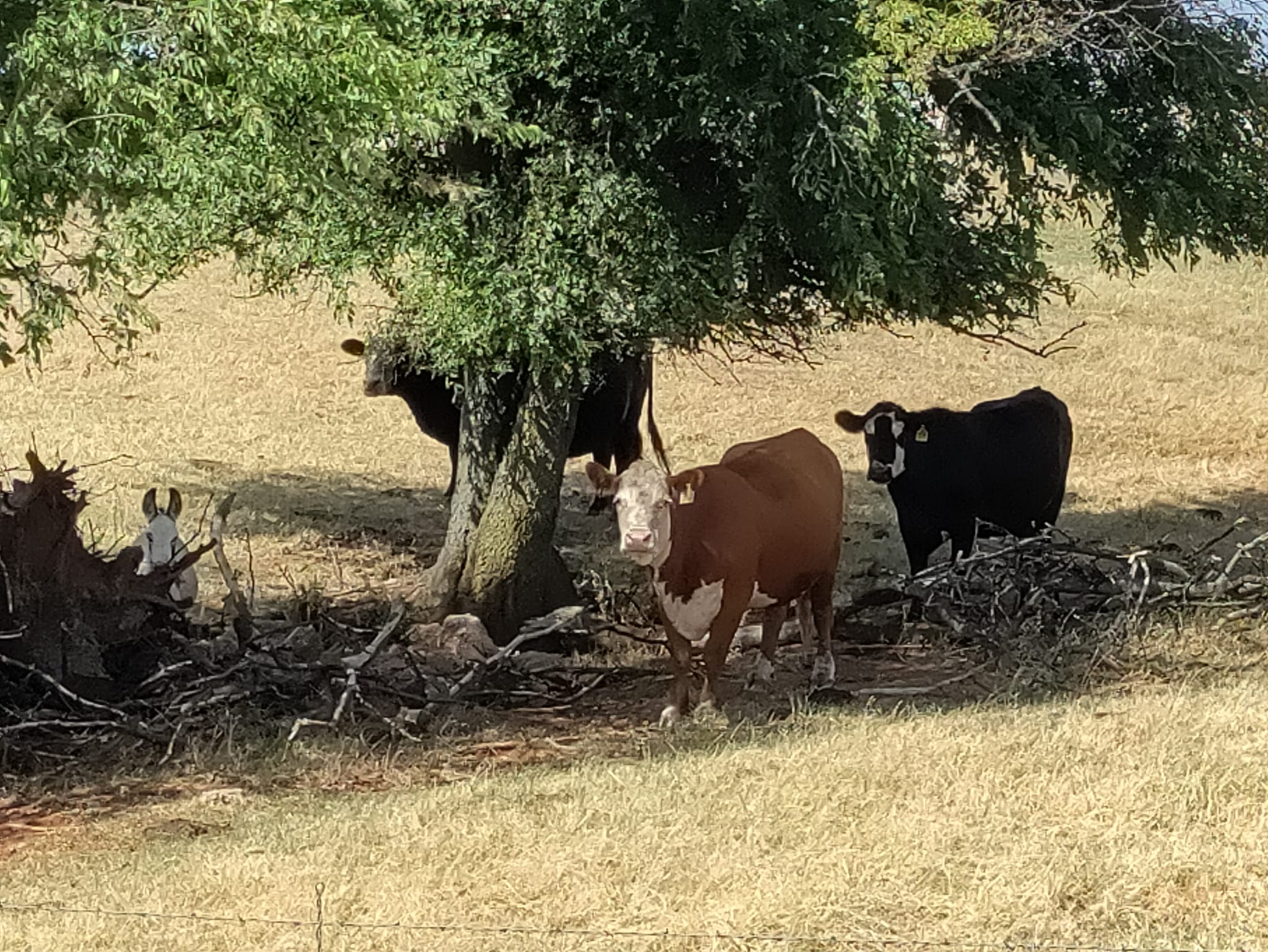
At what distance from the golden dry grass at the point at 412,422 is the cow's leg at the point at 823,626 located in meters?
3.20

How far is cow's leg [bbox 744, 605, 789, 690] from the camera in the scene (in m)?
10.8

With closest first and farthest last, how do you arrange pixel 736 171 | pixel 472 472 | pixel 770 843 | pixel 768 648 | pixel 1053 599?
1. pixel 770 843
2. pixel 736 171
3. pixel 768 648
4. pixel 1053 599
5. pixel 472 472

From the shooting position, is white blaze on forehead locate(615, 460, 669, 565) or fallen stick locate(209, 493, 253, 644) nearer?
white blaze on forehead locate(615, 460, 669, 565)

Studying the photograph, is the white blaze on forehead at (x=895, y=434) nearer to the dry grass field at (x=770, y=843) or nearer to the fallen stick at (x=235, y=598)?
the dry grass field at (x=770, y=843)

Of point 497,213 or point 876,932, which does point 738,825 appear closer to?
point 876,932

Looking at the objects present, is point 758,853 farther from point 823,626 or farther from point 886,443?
point 886,443

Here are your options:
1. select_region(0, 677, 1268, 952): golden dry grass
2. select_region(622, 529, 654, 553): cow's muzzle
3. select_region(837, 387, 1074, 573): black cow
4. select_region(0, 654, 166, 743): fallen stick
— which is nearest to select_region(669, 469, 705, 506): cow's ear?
select_region(622, 529, 654, 553): cow's muzzle

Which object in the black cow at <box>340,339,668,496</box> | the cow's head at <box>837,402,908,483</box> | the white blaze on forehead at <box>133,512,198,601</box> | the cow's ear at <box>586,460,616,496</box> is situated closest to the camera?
the cow's ear at <box>586,460,616,496</box>

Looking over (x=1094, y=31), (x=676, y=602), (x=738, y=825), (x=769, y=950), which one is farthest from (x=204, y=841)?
(x=1094, y=31)

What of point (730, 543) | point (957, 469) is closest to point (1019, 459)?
point (957, 469)

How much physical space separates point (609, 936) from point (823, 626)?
5695 mm

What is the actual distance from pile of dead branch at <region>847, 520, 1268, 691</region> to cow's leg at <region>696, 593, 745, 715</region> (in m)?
1.96

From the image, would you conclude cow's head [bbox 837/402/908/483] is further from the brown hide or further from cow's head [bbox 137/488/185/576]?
cow's head [bbox 137/488/185/576]

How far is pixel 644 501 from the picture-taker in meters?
9.36
